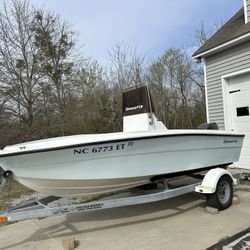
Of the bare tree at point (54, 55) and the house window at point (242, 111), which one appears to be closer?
the house window at point (242, 111)

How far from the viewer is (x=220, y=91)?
29.1 feet

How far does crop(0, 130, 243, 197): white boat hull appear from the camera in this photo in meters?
4.12

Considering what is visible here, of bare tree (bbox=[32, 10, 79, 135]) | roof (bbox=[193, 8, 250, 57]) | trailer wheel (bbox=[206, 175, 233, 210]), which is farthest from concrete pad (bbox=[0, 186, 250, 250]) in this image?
bare tree (bbox=[32, 10, 79, 135])

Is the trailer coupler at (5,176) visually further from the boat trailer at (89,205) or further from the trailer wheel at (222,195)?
the trailer wheel at (222,195)

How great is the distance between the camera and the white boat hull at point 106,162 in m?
4.12

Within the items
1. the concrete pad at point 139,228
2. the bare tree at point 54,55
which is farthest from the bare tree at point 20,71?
the concrete pad at point 139,228

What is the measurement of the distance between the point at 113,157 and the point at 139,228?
1.13 metres

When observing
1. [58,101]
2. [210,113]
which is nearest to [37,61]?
[58,101]

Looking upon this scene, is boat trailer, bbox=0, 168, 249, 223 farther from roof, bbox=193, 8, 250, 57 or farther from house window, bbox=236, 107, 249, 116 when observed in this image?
roof, bbox=193, 8, 250, 57

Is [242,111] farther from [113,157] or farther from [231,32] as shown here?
[113,157]

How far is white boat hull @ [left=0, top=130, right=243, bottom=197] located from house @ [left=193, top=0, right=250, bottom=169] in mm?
3450

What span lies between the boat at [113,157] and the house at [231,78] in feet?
10.3

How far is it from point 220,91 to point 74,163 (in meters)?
5.81

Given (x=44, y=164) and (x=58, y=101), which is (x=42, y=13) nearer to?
(x=58, y=101)
